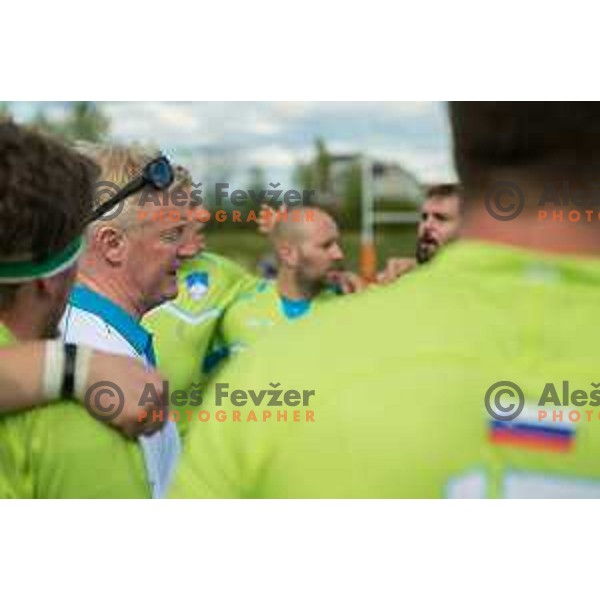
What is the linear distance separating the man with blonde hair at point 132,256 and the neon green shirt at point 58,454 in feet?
0.36

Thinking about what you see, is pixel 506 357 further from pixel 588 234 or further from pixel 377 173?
pixel 377 173

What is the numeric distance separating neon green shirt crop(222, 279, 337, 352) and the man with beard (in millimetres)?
179

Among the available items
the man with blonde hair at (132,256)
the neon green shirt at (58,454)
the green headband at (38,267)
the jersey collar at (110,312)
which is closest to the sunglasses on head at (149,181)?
the man with blonde hair at (132,256)

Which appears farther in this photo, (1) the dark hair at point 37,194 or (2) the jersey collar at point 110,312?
(2) the jersey collar at point 110,312

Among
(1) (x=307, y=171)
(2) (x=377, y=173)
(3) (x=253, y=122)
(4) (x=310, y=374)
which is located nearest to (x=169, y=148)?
(3) (x=253, y=122)

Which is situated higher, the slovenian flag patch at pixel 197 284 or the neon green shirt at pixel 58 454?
the slovenian flag patch at pixel 197 284

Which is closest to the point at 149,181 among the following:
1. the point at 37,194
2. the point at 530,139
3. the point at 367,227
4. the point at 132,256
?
the point at 132,256

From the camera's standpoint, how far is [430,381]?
0.90 meters

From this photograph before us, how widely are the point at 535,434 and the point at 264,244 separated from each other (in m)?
1.60

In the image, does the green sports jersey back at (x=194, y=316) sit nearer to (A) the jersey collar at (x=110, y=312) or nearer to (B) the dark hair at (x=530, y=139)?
(A) the jersey collar at (x=110, y=312)

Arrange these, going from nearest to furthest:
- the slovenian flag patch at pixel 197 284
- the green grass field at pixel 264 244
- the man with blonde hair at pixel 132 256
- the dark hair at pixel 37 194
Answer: the dark hair at pixel 37 194 → the man with blonde hair at pixel 132 256 → the green grass field at pixel 264 244 → the slovenian flag patch at pixel 197 284

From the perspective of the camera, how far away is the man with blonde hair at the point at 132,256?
5.64 ft

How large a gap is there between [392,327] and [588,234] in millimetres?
197

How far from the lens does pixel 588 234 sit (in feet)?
3.06
